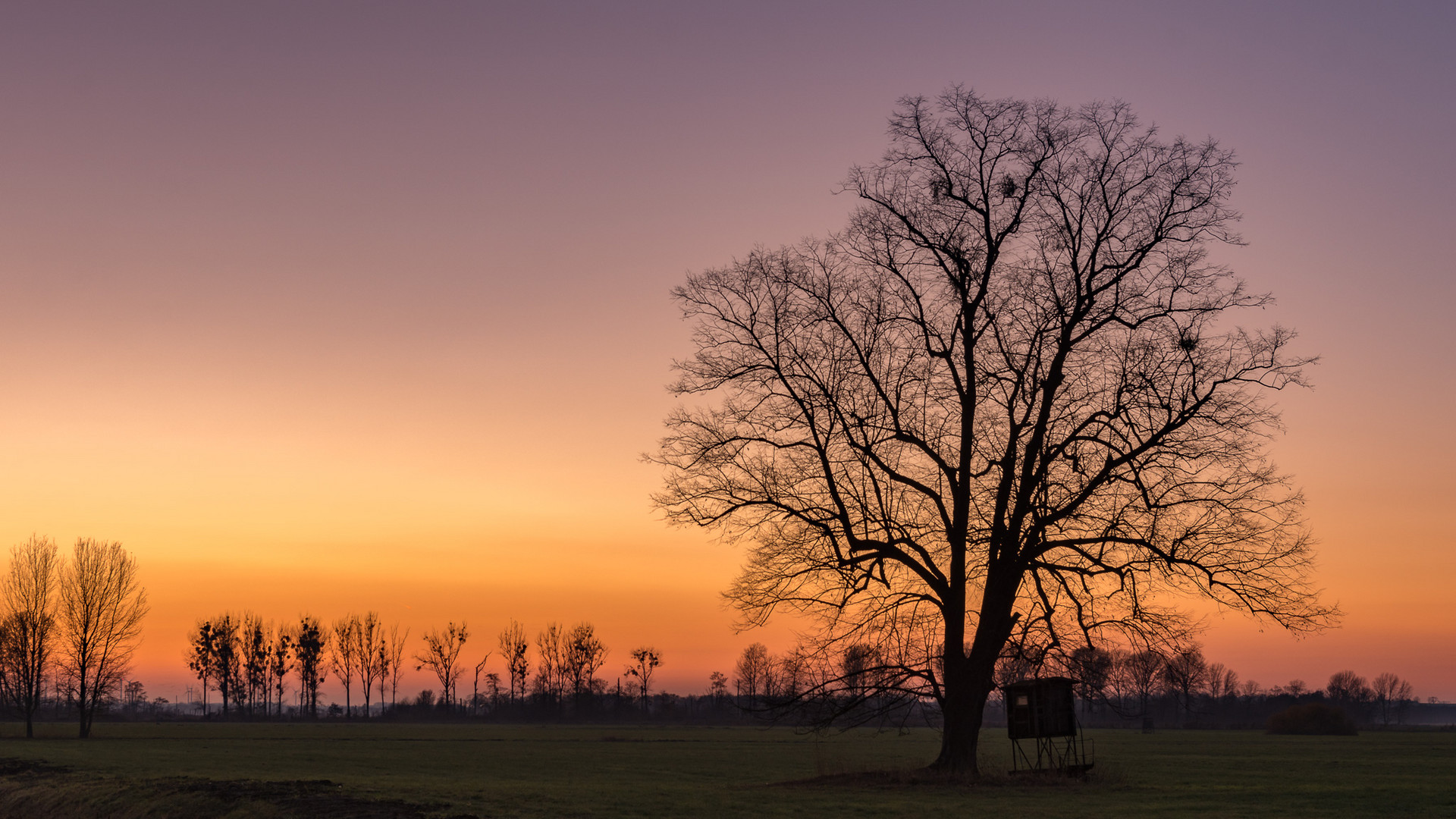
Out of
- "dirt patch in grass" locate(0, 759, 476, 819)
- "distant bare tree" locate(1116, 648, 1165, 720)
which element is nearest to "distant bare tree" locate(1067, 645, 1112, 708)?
"distant bare tree" locate(1116, 648, 1165, 720)

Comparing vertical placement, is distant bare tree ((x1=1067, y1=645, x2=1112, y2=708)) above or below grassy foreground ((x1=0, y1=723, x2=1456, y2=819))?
above

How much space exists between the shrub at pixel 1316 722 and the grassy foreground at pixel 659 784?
4282 cm

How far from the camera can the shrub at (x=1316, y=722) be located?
336 feet

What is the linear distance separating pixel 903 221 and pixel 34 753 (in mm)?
48556

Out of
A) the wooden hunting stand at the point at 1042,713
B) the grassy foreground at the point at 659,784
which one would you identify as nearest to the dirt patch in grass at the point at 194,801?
the grassy foreground at the point at 659,784

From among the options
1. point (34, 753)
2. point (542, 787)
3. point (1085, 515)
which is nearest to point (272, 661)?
point (34, 753)

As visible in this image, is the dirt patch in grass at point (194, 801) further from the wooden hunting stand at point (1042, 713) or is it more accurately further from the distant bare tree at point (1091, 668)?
the wooden hunting stand at point (1042, 713)

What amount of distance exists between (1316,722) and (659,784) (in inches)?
3783

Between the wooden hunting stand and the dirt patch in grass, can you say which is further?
the wooden hunting stand

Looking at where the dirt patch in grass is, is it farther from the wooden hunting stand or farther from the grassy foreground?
the wooden hunting stand

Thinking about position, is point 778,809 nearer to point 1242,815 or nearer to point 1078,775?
point 1242,815

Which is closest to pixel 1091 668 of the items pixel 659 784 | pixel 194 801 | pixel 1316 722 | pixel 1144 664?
pixel 1144 664

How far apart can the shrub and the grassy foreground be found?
140 ft

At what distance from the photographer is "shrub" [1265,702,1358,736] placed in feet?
336
